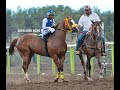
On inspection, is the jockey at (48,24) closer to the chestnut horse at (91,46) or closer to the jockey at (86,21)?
the jockey at (86,21)

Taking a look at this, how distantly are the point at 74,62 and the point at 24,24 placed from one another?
202 inches

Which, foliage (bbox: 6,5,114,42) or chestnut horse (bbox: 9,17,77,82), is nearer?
chestnut horse (bbox: 9,17,77,82)

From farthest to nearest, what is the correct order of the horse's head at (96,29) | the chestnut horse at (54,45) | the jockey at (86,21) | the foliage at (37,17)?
the foliage at (37,17)
the jockey at (86,21)
the horse's head at (96,29)
the chestnut horse at (54,45)

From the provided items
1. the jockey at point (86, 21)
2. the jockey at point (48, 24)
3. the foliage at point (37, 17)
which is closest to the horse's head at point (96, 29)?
the jockey at point (86, 21)

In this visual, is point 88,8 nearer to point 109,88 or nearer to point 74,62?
point 109,88

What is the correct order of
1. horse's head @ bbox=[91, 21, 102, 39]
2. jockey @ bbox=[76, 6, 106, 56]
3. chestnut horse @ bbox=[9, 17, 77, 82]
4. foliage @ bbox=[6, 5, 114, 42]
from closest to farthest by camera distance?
1. chestnut horse @ bbox=[9, 17, 77, 82]
2. horse's head @ bbox=[91, 21, 102, 39]
3. jockey @ bbox=[76, 6, 106, 56]
4. foliage @ bbox=[6, 5, 114, 42]

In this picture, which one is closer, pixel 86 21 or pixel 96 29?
pixel 96 29

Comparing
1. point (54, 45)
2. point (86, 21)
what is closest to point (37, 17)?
point (86, 21)

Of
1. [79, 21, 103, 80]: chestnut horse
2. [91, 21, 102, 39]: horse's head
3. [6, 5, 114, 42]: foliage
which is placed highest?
[6, 5, 114, 42]: foliage

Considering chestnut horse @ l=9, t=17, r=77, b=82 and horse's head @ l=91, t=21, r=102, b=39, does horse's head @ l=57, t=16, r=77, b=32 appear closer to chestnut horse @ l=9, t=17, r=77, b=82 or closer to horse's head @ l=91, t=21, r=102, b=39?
chestnut horse @ l=9, t=17, r=77, b=82

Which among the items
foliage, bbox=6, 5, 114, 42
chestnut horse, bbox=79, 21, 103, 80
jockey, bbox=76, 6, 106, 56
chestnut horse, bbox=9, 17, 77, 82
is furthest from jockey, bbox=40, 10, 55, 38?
foliage, bbox=6, 5, 114, 42

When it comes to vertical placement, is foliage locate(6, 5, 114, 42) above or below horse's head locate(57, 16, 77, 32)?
above

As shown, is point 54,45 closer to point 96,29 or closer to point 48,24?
point 48,24
